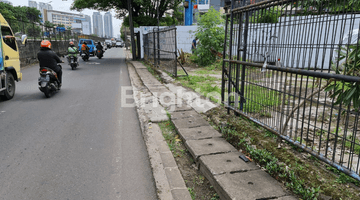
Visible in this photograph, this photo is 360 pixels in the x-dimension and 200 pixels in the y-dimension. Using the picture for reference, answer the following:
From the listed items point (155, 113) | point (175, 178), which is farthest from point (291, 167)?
point (155, 113)

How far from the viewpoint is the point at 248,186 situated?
2.70 m

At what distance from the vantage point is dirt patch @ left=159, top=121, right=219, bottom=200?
9.45 ft

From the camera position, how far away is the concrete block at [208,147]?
359cm

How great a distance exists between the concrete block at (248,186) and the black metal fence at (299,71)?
0.59 meters

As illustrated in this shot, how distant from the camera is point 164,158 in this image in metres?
3.72

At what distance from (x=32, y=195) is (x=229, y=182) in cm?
223

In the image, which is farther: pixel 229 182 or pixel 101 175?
pixel 101 175

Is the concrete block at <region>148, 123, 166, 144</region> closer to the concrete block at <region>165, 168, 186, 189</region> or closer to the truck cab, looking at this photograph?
the concrete block at <region>165, 168, 186, 189</region>

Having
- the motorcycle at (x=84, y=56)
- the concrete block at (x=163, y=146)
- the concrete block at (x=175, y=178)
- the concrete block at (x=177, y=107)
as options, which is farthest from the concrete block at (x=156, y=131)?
the motorcycle at (x=84, y=56)

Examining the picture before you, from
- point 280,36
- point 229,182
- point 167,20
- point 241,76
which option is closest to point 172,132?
point 241,76

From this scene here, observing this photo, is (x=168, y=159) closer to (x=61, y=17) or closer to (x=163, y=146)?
(x=163, y=146)

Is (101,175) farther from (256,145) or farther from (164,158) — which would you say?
(256,145)

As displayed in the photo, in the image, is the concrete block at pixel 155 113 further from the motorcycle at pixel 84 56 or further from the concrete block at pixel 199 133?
the motorcycle at pixel 84 56

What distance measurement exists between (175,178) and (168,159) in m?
0.52
